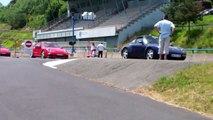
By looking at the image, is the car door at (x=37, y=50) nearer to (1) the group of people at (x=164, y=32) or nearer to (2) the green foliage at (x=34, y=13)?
(1) the group of people at (x=164, y=32)

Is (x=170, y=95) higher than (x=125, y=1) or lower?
lower

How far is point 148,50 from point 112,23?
38961 mm

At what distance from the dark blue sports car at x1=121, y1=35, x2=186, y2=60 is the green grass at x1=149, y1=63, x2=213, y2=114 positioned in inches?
283

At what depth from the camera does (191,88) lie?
11.1 m

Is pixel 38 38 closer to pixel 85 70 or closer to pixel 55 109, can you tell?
pixel 85 70

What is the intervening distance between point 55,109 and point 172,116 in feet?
7.69

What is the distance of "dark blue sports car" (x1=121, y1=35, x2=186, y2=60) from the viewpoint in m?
19.9

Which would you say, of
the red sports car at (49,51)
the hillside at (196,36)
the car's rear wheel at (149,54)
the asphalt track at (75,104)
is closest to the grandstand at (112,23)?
the hillside at (196,36)

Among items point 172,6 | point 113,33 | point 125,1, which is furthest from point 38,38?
point 172,6

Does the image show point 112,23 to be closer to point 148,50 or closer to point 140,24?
point 140,24

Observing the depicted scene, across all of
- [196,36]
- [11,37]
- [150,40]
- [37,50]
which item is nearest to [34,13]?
[11,37]

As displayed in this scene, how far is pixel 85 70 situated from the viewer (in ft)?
57.3

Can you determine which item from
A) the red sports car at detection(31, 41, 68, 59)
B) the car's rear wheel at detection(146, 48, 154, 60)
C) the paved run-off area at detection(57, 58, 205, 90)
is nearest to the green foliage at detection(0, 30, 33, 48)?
the red sports car at detection(31, 41, 68, 59)

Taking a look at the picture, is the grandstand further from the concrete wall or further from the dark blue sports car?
the dark blue sports car
